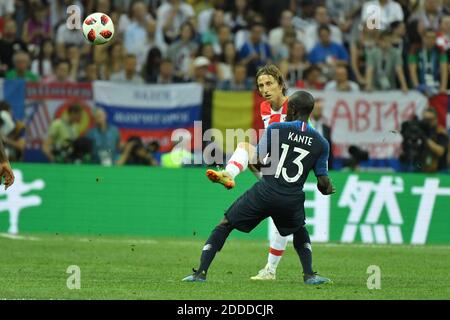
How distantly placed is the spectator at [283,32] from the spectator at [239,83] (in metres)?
1.59

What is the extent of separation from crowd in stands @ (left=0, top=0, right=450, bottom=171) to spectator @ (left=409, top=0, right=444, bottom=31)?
0.02 m

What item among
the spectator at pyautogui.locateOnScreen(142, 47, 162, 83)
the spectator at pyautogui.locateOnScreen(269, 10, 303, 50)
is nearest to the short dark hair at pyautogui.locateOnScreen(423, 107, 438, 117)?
the spectator at pyautogui.locateOnScreen(269, 10, 303, 50)

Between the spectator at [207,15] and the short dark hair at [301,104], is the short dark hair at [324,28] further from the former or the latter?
the short dark hair at [301,104]

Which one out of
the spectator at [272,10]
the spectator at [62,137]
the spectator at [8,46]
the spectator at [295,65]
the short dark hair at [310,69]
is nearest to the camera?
the spectator at [62,137]

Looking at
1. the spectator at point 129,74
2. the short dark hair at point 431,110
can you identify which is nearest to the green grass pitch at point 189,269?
the short dark hair at point 431,110

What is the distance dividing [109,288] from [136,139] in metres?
9.53

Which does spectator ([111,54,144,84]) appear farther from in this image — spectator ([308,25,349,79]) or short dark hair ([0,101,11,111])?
spectator ([308,25,349,79])

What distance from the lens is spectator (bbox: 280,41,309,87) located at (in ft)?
73.2

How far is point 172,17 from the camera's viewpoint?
24000mm

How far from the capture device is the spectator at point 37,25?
23703mm

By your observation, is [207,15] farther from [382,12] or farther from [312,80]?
[382,12]

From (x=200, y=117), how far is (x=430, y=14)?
543cm

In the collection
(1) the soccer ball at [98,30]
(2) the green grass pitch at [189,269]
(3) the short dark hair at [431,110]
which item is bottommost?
(2) the green grass pitch at [189,269]

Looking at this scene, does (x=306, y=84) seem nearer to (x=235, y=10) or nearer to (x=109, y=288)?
(x=235, y=10)
